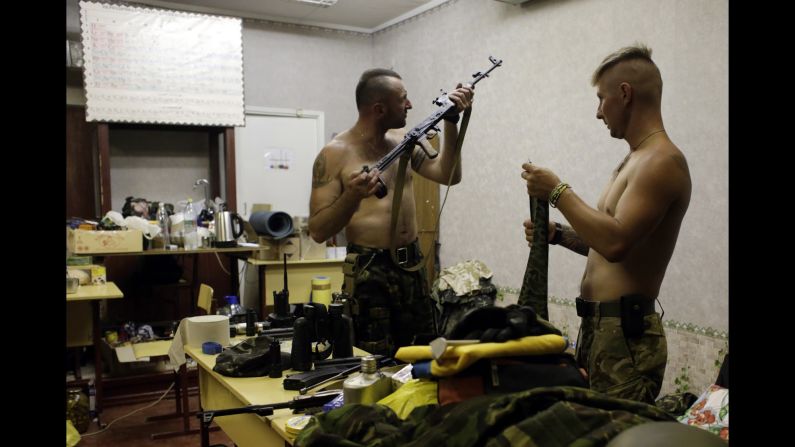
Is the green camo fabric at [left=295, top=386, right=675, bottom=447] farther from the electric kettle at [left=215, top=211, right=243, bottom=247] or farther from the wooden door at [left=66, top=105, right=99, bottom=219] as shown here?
the wooden door at [left=66, top=105, right=99, bottom=219]

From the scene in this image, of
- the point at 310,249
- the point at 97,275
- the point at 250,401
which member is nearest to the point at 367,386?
the point at 250,401

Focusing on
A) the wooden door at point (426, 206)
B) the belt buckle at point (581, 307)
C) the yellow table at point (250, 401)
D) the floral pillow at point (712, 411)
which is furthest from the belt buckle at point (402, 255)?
the wooden door at point (426, 206)

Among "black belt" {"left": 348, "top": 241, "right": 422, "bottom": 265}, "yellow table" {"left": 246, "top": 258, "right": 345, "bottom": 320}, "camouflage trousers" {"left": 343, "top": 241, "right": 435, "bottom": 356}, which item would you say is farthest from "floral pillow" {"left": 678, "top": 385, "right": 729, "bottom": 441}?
"yellow table" {"left": 246, "top": 258, "right": 345, "bottom": 320}

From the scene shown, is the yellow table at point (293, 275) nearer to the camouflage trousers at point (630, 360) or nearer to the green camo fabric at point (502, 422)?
the camouflage trousers at point (630, 360)

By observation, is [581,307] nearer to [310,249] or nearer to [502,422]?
[502,422]

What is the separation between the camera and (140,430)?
3844 millimetres

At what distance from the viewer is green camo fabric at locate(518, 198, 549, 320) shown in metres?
1.94

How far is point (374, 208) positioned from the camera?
9.61 feet

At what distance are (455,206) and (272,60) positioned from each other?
241cm

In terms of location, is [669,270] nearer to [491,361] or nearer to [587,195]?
[587,195]

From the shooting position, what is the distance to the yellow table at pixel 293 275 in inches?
199

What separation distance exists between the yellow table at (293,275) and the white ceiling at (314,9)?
2.53 meters

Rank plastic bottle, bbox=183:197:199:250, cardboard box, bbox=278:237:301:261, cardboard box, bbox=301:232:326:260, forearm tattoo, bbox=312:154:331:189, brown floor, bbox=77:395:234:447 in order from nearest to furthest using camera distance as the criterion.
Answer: forearm tattoo, bbox=312:154:331:189
brown floor, bbox=77:395:234:447
plastic bottle, bbox=183:197:199:250
cardboard box, bbox=278:237:301:261
cardboard box, bbox=301:232:326:260

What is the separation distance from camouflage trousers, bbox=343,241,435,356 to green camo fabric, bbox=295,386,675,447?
165 centimetres
